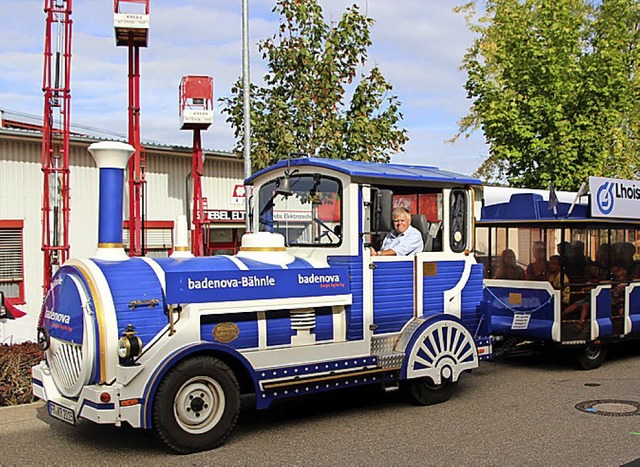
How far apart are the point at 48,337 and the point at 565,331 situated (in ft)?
21.8

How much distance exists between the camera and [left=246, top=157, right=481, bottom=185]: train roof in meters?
7.59

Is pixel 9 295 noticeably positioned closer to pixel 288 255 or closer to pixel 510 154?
pixel 288 255

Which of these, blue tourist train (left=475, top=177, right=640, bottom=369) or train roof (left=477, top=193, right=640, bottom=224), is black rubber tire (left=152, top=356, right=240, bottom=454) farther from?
train roof (left=477, top=193, right=640, bottom=224)

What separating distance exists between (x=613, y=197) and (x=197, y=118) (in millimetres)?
8372

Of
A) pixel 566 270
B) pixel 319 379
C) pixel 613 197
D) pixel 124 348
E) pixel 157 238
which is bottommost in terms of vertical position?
pixel 319 379

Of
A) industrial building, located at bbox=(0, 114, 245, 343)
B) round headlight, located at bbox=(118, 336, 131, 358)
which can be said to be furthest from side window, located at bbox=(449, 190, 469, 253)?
industrial building, located at bbox=(0, 114, 245, 343)

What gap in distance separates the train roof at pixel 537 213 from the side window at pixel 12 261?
883cm

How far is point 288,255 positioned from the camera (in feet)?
25.0

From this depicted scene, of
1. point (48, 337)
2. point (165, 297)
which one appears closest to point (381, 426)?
point (165, 297)

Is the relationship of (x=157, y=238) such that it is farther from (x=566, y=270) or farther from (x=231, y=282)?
(x=231, y=282)

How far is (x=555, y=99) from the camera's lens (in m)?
17.5

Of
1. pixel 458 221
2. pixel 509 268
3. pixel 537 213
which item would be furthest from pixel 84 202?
pixel 458 221

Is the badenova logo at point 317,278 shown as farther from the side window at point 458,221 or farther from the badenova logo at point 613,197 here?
the badenova logo at point 613,197

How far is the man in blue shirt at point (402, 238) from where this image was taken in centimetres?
804
